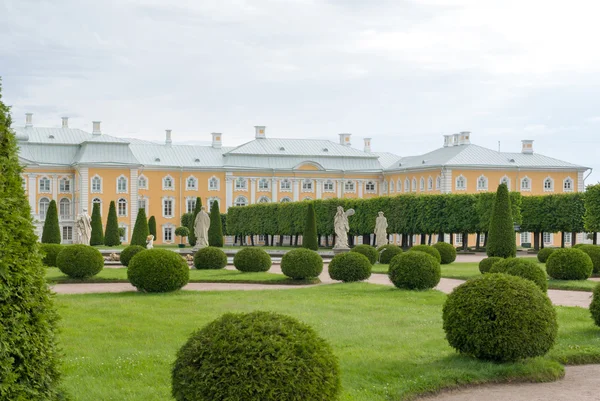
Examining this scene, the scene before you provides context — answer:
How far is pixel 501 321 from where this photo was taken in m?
7.95

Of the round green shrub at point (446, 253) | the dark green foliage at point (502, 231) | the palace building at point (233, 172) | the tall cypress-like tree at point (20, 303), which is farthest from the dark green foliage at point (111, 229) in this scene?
the tall cypress-like tree at point (20, 303)

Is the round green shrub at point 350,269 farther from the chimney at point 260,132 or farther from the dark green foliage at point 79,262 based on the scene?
the chimney at point 260,132

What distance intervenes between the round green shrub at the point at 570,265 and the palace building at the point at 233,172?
39.2 meters

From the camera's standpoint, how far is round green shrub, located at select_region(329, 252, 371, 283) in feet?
58.8

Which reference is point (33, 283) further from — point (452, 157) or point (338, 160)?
point (338, 160)

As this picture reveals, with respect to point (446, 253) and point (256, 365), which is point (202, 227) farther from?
point (256, 365)

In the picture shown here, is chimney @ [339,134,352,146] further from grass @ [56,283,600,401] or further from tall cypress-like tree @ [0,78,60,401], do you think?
tall cypress-like tree @ [0,78,60,401]

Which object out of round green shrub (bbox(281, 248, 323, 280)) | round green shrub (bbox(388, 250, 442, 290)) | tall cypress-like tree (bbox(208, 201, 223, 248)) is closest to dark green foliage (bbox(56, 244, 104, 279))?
round green shrub (bbox(281, 248, 323, 280))

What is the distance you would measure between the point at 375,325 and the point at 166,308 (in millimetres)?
3583

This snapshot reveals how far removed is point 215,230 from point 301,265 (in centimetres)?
2057

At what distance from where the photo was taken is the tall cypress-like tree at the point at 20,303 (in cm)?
409

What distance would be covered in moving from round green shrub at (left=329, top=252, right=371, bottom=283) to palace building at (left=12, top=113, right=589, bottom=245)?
4171 cm

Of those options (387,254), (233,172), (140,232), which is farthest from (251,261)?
(233,172)

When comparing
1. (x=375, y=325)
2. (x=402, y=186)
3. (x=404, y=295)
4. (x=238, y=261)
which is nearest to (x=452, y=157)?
(x=402, y=186)
